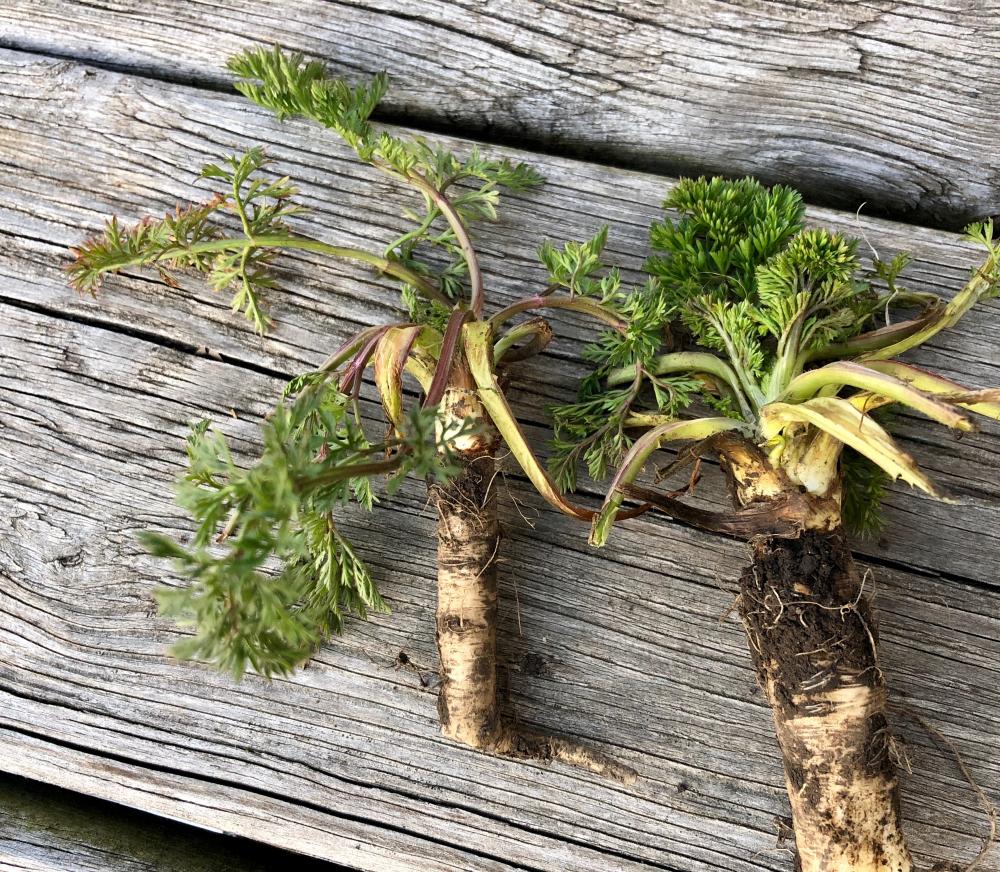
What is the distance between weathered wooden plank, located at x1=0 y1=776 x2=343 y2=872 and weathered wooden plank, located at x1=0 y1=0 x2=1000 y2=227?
6.54ft

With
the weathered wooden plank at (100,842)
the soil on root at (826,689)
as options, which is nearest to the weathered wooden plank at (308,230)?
the soil on root at (826,689)

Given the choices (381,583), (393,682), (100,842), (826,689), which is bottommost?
(100,842)

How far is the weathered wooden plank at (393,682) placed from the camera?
6.21ft

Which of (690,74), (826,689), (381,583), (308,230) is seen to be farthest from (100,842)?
(690,74)

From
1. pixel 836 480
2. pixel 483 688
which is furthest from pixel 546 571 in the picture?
pixel 836 480

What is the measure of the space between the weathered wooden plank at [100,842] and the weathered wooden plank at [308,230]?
4.30ft

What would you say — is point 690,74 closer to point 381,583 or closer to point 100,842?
point 381,583

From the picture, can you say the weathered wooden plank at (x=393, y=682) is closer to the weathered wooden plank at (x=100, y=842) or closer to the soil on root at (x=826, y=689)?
the weathered wooden plank at (x=100, y=842)

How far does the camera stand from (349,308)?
192cm

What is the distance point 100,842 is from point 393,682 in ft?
3.08

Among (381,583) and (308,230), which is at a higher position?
(308,230)

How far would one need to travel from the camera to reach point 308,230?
1939 millimetres

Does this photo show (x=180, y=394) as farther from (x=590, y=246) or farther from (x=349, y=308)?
(x=590, y=246)

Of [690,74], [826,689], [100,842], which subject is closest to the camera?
[826,689]
